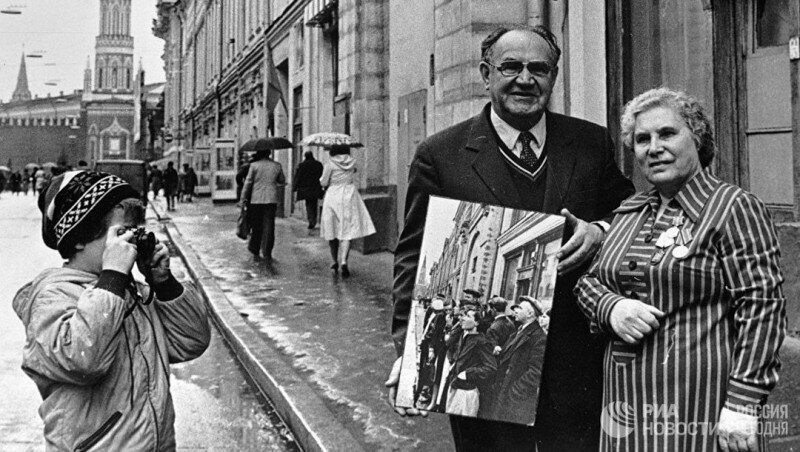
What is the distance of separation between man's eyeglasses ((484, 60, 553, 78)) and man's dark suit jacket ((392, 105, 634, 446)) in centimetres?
18

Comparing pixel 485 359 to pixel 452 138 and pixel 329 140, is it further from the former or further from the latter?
pixel 329 140

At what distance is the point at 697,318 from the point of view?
226cm

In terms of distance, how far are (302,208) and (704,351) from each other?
20291 millimetres

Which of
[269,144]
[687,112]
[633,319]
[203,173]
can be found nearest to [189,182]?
[203,173]

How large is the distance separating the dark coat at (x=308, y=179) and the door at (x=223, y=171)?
14658 millimetres

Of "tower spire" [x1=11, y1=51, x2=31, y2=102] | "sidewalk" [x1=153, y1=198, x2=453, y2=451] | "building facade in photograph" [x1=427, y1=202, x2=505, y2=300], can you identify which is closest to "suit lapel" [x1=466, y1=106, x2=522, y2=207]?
"building facade in photograph" [x1=427, y1=202, x2=505, y2=300]

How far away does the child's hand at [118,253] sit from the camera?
7.78 feet

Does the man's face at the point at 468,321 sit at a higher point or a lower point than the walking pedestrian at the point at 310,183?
lower

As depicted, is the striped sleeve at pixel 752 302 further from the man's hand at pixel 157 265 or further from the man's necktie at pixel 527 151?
the man's hand at pixel 157 265

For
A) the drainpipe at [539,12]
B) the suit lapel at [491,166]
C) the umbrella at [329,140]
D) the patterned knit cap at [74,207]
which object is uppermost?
the drainpipe at [539,12]

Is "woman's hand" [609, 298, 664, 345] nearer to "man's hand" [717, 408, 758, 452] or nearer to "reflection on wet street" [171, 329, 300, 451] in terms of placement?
"man's hand" [717, 408, 758, 452]

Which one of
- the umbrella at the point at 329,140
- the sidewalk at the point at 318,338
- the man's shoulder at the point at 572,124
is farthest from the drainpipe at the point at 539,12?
the man's shoulder at the point at 572,124

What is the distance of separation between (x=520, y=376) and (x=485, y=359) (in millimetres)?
113

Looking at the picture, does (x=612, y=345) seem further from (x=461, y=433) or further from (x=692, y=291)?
(x=461, y=433)
